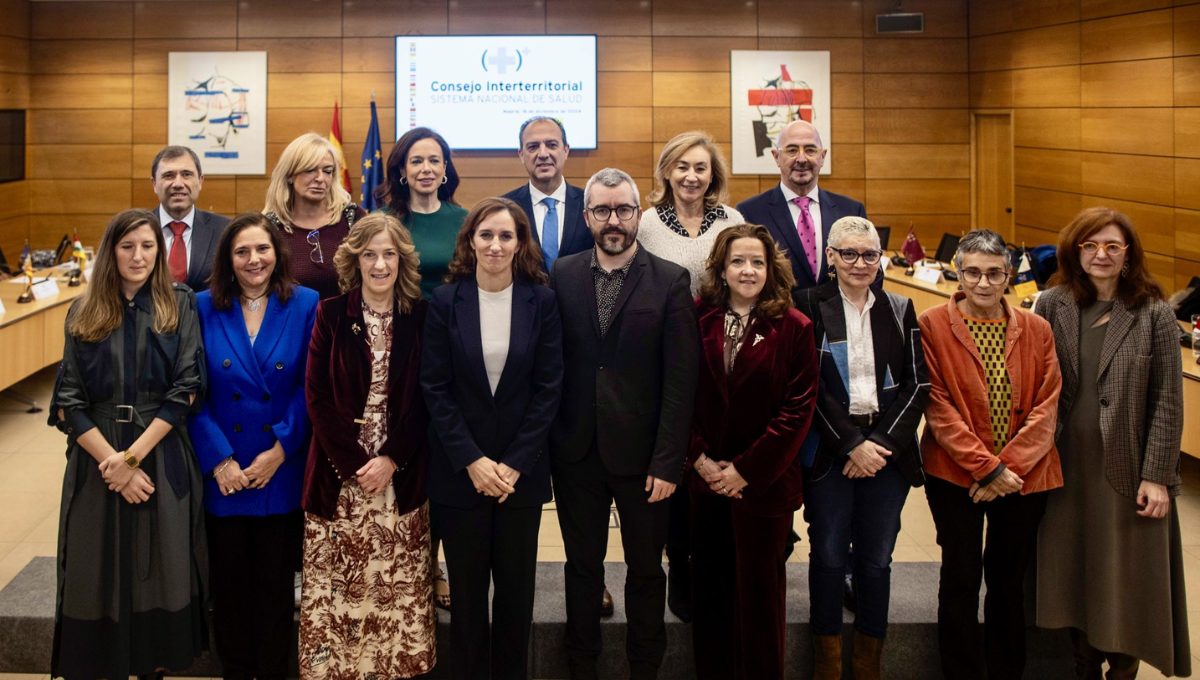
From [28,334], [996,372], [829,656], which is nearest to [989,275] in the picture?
[996,372]

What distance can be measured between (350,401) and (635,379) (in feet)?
2.78

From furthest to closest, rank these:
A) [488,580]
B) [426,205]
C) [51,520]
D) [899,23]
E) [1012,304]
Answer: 1. [899,23]
2. [1012,304]
3. [51,520]
4. [426,205]
5. [488,580]

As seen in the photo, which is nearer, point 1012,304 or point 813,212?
point 813,212

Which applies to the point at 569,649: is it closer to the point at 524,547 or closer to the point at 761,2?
the point at 524,547

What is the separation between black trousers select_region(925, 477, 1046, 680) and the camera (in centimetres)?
275

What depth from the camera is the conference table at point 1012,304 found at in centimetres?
438

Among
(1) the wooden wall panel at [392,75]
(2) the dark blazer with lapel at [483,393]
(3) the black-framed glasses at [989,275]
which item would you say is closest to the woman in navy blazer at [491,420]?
(2) the dark blazer with lapel at [483,393]

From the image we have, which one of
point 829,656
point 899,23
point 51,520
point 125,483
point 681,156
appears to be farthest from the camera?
point 899,23

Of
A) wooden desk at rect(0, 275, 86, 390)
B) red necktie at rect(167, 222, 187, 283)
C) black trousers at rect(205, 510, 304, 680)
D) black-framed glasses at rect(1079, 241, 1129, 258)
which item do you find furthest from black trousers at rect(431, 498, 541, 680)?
wooden desk at rect(0, 275, 86, 390)

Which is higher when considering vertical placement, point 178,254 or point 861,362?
point 178,254

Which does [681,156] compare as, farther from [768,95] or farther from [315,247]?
[768,95]

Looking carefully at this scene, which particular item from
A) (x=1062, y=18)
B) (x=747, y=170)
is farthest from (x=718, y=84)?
(x=1062, y=18)

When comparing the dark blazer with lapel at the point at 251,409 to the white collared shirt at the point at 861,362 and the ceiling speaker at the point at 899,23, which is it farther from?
the ceiling speaker at the point at 899,23

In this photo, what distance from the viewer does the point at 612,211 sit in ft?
8.68
